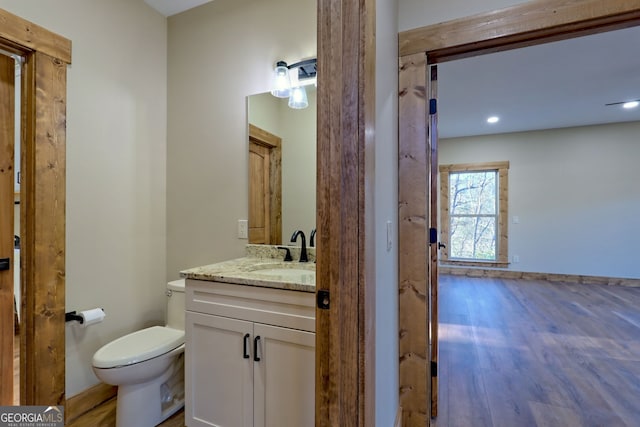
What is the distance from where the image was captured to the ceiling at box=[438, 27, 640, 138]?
2664 mm

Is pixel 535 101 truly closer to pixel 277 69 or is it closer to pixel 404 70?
pixel 404 70

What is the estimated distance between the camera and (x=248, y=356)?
1.41 metres

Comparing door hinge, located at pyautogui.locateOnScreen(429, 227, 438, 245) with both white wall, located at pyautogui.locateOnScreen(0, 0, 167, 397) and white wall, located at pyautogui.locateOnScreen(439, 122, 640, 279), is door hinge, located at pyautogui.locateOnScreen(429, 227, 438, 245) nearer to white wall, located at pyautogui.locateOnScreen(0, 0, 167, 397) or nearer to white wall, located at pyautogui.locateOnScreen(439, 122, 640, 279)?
white wall, located at pyautogui.locateOnScreen(0, 0, 167, 397)

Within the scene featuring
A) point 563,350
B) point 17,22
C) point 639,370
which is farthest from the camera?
point 563,350

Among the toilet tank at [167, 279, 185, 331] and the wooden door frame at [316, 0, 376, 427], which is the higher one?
the wooden door frame at [316, 0, 376, 427]

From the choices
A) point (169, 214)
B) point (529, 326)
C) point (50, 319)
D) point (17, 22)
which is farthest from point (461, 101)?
point (50, 319)

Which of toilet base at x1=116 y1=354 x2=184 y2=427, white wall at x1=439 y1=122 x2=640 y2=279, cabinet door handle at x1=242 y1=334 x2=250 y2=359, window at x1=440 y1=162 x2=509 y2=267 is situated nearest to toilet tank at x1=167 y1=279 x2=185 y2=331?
toilet base at x1=116 y1=354 x2=184 y2=427

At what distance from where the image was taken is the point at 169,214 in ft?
7.61

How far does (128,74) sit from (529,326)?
413 cm

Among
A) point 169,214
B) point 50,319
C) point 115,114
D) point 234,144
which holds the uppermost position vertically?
point 115,114

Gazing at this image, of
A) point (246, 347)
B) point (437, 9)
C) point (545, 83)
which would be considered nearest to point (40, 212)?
point (246, 347)

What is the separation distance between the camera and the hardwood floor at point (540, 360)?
1827 millimetres

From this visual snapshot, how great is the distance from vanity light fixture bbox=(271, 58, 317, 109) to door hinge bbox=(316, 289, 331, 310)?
1422 millimetres

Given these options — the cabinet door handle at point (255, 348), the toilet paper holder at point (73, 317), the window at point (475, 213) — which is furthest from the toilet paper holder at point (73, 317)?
the window at point (475, 213)
